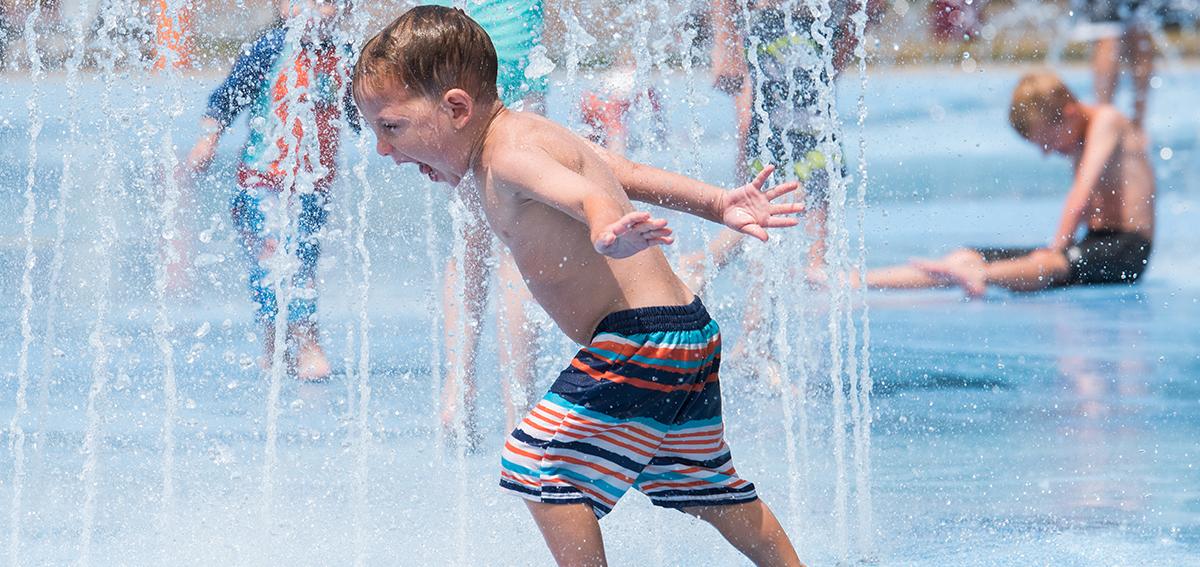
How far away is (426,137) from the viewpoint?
2.29 metres

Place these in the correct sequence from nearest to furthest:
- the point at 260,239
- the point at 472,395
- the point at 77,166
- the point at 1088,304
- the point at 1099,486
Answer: the point at 1099,486 < the point at 472,395 < the point at 260,239 < the point at 1088,304 < the point at 77,166

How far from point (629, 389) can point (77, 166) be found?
6333 millimetres

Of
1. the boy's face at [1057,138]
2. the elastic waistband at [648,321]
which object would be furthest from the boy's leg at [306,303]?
the boy's face at [1057,138]

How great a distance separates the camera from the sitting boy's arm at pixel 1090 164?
588 cm

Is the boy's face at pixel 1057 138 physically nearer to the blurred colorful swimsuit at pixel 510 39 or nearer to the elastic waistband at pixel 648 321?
the blurred colorful swimsuit at pixel 510 39

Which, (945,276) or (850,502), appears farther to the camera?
(945,276)

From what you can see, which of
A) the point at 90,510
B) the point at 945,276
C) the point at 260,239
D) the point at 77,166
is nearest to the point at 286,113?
the point at 260,239

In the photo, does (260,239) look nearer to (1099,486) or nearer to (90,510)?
(90,510)

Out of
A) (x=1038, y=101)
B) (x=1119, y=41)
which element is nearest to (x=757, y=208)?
(x=1038, y=101)

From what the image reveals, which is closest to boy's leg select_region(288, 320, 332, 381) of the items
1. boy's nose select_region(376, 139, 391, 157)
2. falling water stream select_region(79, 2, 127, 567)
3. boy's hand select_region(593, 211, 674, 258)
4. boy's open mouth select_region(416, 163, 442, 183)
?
falling water stream select_region(79, 2, 127, 567)

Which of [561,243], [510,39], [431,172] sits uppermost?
[510,39]

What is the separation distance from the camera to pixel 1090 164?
19.5ft

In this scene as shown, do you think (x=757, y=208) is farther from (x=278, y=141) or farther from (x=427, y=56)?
(x=278, y=141)

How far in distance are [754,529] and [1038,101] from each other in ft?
15.7
